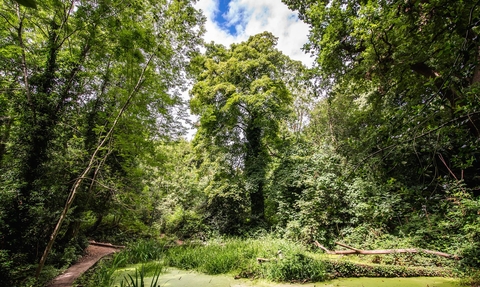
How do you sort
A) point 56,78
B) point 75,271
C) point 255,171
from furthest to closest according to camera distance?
point 255,171
point 75,271
point 56,78

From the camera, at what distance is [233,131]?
11.7m

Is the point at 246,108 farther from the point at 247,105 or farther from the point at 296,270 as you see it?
the point at 296,270

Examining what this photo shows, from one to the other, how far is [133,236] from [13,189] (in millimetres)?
7503

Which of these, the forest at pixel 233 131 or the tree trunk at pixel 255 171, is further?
the tree trunk at pixel 255 171

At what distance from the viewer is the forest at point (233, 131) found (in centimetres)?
303

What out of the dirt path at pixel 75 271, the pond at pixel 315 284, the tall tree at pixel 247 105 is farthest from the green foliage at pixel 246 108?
the dirt path at pixel 75 271

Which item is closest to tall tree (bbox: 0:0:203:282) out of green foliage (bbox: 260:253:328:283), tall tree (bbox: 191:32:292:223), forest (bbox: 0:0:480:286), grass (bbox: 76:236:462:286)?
forest (bbox: 0:0:480:286)

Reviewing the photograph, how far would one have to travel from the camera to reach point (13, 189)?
15.0 feet

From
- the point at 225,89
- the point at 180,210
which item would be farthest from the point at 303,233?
the point at 225,89

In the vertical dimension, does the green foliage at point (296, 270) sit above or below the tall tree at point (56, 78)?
below

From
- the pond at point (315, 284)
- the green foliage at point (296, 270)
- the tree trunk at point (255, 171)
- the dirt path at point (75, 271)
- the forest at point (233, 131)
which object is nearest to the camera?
the forest at point (233, 131)

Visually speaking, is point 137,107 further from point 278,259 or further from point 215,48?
point 215,48

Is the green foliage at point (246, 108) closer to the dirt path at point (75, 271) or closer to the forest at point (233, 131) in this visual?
the forest at point (233, 131)

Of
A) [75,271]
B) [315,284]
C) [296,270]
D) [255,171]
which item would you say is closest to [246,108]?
[255,171]
